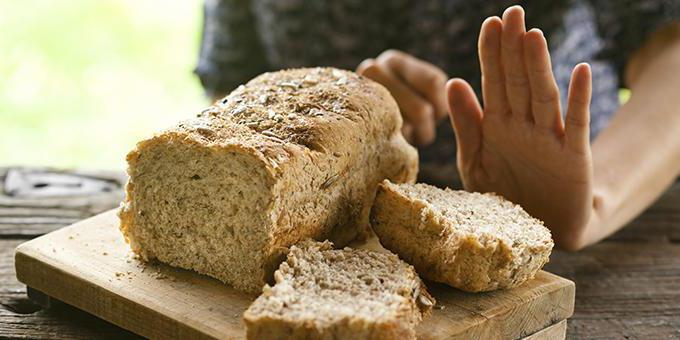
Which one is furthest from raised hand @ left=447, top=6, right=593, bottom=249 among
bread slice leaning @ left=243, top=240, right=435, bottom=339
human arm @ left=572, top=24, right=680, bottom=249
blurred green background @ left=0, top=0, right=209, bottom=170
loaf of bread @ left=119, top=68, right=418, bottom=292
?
blurred green background @ left=0, top=0, right=209, bottom=170

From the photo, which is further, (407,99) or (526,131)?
(407,99)

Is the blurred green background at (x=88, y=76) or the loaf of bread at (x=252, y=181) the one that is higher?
the loaf of bread at (x=252, y=181)

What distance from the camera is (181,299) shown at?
1875 mm

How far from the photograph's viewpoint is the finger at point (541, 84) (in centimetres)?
212

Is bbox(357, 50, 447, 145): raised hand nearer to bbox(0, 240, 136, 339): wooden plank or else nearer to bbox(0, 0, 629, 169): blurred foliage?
bbox(0, 240, 136, 339): wooden plank

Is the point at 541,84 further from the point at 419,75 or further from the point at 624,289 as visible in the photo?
the point at 419,75

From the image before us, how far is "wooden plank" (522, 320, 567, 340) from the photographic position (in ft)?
6.29

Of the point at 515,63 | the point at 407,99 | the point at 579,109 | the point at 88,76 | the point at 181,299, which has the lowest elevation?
the point at 88,76

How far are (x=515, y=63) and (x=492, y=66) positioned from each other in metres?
0.09

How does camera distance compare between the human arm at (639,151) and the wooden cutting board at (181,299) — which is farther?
the human arm at (639,151)

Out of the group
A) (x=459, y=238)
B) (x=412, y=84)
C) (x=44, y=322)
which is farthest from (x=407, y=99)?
(x=44, y=322)

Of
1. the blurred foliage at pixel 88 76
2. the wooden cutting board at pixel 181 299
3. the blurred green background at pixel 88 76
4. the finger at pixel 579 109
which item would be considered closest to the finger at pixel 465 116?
the finger at pixel 579 109

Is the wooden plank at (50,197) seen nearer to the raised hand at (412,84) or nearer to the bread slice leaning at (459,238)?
the raised hand at (412,84)

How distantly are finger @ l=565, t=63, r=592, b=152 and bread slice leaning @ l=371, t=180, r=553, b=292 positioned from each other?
0.30 metres
